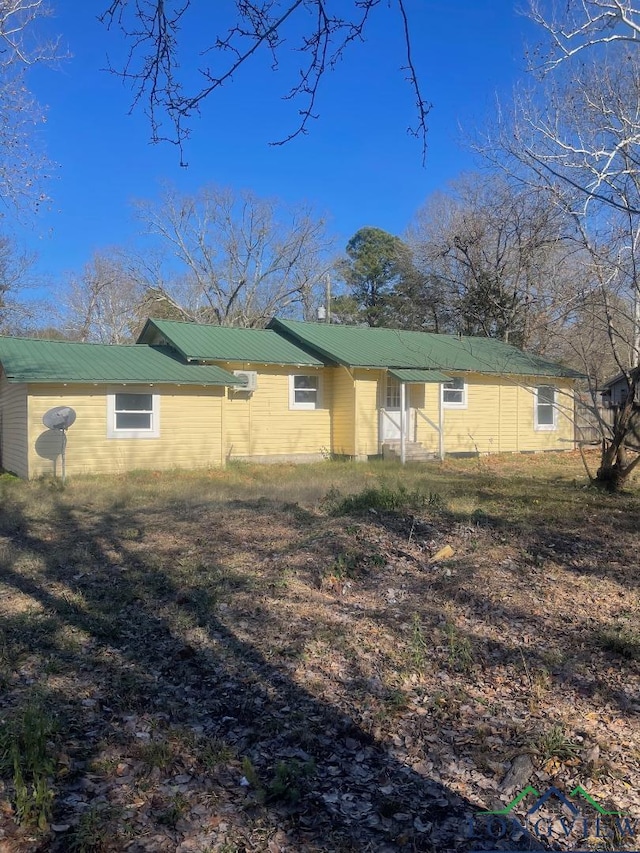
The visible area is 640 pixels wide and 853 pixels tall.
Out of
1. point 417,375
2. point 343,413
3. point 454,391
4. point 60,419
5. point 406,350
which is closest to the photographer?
point 60,419

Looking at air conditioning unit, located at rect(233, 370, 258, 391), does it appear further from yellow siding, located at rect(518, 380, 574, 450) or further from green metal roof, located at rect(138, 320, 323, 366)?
yellow siding, located at rect(518, 380, 574, 450)

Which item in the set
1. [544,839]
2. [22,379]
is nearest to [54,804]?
[544,839]

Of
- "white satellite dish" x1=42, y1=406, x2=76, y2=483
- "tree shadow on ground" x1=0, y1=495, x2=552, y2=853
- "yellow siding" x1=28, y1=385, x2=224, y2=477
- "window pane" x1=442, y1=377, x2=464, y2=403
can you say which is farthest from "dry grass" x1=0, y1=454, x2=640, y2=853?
"window pane" x1=442, y1=377, x2=464, y2=403

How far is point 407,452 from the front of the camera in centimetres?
1906

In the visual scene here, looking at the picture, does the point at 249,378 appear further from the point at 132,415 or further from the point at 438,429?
the point at 438,429

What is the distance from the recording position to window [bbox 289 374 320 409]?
18969 millimetres

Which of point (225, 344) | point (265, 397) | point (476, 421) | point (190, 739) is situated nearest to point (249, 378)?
point (265, 397)

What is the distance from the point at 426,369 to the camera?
19.6 m

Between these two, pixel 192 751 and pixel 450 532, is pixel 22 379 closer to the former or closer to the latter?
pixel 450 532

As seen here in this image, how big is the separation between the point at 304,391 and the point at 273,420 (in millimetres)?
1390

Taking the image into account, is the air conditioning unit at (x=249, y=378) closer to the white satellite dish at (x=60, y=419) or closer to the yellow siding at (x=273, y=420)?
the yellow siding at (x=273, y=420)

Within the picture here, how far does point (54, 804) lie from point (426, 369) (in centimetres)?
1765

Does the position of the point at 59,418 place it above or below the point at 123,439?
above

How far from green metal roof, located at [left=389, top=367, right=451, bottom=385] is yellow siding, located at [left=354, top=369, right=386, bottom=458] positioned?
0.68 m
